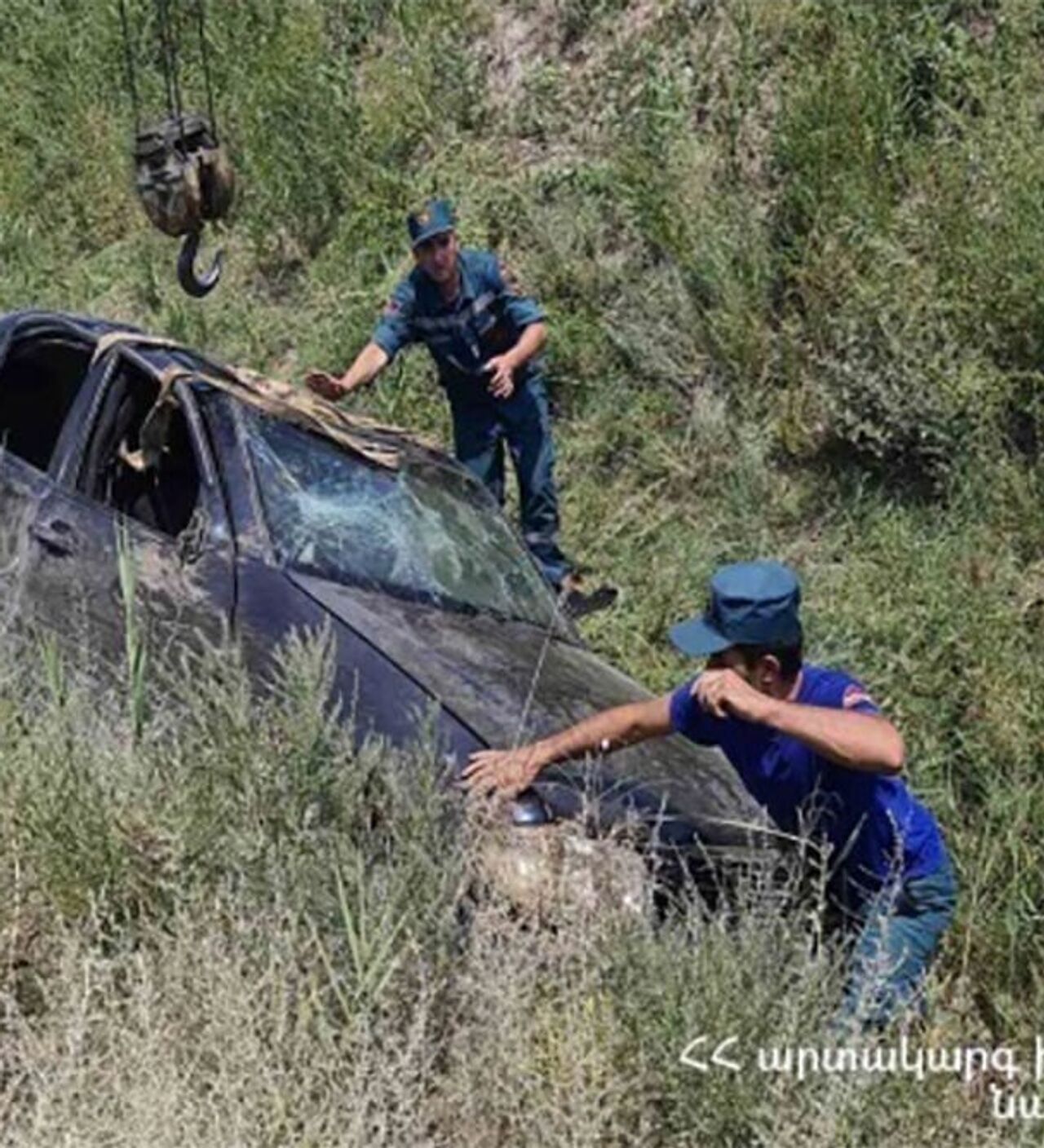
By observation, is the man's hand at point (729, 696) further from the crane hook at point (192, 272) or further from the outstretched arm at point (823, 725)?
the crane hook at point (192, 272)

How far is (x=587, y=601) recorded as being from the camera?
7.11 meters

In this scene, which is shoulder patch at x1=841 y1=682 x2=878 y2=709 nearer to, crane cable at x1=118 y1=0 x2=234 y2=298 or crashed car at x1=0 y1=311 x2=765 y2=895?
crashed car at x1=0 y1=311 x2=765 y2=895

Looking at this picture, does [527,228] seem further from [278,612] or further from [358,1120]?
[358,1120]

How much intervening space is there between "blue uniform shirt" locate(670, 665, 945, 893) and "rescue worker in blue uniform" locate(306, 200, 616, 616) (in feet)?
9.11

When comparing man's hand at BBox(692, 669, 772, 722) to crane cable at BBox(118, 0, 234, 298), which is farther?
crane cable at BBox(118, 0, 234, 298)

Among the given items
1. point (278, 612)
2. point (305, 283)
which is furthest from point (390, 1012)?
point (305, 283)

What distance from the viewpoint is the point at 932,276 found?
27.8 ft

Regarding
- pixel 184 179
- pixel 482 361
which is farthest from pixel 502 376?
pixel 184 179

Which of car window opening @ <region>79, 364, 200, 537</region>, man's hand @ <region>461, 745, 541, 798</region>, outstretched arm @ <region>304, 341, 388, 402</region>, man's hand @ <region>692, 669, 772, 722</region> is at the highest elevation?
car window opening @ <region>79, 364, 200, 537</region>

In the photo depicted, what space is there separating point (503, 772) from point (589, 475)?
472 centimetres

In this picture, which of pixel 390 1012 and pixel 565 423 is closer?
pixel 390 1012

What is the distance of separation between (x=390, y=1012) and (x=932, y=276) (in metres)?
5.67

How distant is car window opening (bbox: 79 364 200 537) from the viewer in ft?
19.8

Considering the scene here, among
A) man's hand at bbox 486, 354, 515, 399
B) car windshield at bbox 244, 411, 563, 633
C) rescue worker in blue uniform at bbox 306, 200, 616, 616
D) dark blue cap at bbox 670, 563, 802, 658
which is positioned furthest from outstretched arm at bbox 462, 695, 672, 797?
man's hand at bbox 486, 354, 515, 399
